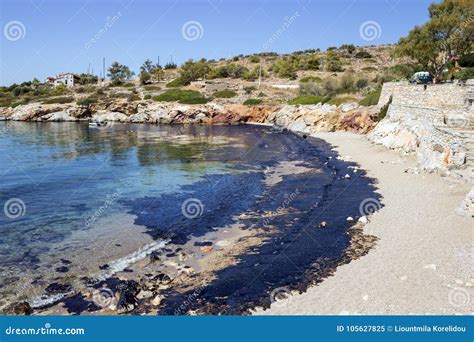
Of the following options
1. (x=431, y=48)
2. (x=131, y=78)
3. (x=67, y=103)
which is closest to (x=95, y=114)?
(x=67, y=103)

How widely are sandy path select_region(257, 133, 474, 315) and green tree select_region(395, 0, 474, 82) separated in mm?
28993

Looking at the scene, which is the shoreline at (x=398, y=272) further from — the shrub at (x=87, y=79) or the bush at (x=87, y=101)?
the shrub at (x=87, y=79)

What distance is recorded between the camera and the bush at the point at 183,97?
9212 cm

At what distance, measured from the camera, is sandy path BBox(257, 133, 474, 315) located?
39.0ft

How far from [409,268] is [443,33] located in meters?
42.1

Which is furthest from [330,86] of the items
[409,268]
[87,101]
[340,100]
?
[409,268]

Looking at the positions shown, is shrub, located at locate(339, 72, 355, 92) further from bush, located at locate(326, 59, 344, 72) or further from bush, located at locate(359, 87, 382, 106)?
bush, located at locate(326, 59, 344, 72)

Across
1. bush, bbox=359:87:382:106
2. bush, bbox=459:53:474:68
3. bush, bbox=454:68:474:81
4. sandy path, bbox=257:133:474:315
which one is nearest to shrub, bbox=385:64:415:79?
bush, bbox=359:87:382:106

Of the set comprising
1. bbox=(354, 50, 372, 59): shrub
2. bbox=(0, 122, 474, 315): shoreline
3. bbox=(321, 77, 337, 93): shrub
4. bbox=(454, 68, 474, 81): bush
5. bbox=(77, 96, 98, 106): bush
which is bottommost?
bbox=(0, 122, 474, 315): shoreline

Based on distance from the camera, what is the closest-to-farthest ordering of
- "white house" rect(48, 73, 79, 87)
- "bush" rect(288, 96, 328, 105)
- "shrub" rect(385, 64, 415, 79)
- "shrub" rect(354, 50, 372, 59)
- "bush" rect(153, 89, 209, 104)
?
"shrub" rect(385, 64, 415, 79)
"bush" rect(288, 96, 328, 105)
"bush" rect(153, 89, 209, 104)
"shrub" rect(354, 50, 372, 59)
"white house" rect(48, 73, 79, 87)

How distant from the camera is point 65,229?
20.5 metres

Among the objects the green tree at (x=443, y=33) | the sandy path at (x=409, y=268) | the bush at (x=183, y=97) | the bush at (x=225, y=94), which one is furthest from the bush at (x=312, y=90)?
the sandy path at (x=409, y=268)

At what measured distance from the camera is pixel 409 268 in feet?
46.6

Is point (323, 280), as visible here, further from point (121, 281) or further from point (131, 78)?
point (131, 78)
